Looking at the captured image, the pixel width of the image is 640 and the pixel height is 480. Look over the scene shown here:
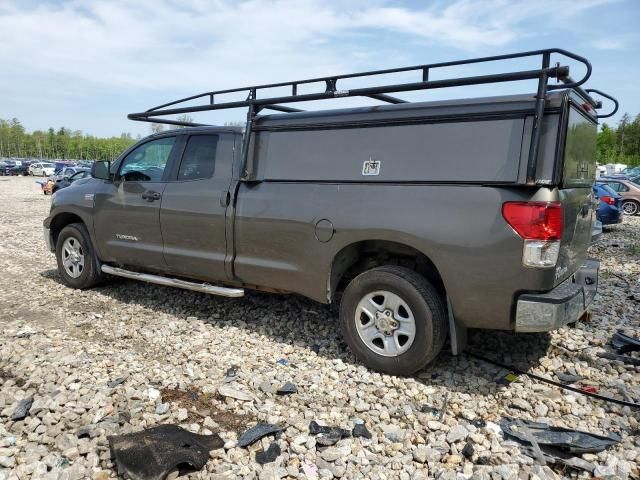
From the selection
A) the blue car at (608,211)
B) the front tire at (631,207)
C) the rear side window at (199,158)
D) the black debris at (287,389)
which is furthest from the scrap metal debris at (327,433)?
the front tire at (631,207)

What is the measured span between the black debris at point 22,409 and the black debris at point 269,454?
171 centimetres

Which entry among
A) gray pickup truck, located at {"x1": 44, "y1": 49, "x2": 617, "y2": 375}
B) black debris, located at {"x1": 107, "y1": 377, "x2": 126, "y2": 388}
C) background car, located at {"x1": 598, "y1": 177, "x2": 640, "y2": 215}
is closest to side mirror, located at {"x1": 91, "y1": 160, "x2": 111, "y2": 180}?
gray pickup truck, located at {"x1": 44, "y1": 49, "x2": 617, "y2": 375}

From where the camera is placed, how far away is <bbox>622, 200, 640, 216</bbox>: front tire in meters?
19.1

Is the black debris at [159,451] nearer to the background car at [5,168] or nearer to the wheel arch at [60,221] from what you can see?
the wheel arch at [60,221]

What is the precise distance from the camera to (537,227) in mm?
3342

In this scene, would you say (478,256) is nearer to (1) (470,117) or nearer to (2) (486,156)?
(2) (486,156)

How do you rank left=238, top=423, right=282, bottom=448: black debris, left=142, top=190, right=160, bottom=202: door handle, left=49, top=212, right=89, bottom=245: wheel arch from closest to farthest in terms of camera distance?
left=238, top=423, right=282, bottom=448: black debris → left=142, top=190, right=160, bottom=202: door handle → left=49, top=212, right=89, bottom=245: wheel arch

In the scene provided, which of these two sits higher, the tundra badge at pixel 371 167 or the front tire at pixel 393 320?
the tundra badge at pixel 371 167

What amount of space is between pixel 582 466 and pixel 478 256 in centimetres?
140

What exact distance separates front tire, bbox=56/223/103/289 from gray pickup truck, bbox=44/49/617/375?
116 cm

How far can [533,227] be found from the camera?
335cm

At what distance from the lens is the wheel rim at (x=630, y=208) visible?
19156mm

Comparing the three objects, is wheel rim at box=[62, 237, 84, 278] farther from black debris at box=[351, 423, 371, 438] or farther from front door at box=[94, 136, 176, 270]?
black debris at box=[351, 423, 371, 438]

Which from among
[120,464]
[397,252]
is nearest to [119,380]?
[120,464]
